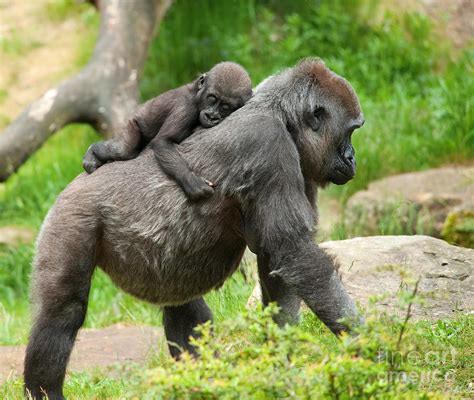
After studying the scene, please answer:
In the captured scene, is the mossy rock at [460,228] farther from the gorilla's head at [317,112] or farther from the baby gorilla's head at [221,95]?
the baby gorilla's head at [221,95]

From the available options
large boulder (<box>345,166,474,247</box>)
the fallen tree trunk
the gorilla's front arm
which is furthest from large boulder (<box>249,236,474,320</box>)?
the fallen tree trunk

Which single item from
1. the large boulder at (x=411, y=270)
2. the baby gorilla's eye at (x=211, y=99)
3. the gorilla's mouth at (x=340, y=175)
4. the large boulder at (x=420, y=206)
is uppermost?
the baby gorilla's eye at (x=211, y=99)

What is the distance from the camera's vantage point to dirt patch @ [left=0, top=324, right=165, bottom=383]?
5461 mm

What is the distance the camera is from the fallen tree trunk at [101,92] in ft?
26.2

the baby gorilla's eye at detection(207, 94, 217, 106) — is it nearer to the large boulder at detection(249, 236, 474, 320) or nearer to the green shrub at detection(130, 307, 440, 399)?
the large boulder at detection(249, 236, 474, 320)

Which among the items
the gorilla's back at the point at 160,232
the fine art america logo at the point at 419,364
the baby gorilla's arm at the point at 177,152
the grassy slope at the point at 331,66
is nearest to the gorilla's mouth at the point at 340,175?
the gorilla's back at the point at 160,232

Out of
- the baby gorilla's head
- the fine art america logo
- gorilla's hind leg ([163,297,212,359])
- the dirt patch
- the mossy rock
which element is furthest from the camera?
the mossy rock

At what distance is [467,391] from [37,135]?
5.11 meters

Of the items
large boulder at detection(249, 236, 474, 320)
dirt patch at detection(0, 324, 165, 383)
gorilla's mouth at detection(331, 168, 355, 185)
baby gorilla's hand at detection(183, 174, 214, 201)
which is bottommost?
dirt patch at detection(0, 324, 165, 383)

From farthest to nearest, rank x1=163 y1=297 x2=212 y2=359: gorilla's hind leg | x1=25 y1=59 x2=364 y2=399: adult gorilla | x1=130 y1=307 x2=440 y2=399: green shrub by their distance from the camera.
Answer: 1. x1=163 y1=297 x2=212 y2=359: gorilla's hind leg
2. x1=25 y1=59 x2=364 y2=399: adult gorilla
3. x1=130 y1=307 x2=440 y2=399: green shrub

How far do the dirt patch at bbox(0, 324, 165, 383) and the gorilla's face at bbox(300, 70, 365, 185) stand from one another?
1.58m

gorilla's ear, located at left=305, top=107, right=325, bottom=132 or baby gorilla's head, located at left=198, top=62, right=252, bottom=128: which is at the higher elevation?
baby gorilla's head, located at left=198, top=62, right=252, bottom=128

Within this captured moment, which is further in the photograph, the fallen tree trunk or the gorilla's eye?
the fallen tree trunk

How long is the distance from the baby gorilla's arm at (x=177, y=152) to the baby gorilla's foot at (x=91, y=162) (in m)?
0.34
